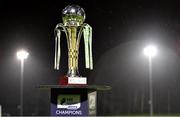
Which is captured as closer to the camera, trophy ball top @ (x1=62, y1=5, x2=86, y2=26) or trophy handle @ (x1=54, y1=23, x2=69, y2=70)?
trophy ball top @ (x1=62, y1=5, x2=86, y2=26)

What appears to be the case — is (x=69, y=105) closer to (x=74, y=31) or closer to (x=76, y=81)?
(x=76, y=81)

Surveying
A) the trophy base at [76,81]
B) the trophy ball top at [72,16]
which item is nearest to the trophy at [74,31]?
the trophy ball top at [72,16]

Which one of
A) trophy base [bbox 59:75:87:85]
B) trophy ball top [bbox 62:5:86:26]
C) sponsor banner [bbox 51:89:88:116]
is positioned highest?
trophy ball top [bbox 62:5:86:26]

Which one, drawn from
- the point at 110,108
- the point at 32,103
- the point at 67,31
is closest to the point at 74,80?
the point at 67,31

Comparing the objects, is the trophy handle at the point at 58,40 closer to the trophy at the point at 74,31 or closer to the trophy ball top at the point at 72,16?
the trophy at the point at 74,31

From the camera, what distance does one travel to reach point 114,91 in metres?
24.2

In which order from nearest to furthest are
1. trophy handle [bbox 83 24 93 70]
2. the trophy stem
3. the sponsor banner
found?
the sponsor banner < the trophy stem < trophy handle [bbox 83 24 93 70]

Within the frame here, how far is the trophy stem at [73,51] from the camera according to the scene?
5.22 metres

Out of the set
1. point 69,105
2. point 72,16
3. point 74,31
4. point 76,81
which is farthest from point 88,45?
point 69,105

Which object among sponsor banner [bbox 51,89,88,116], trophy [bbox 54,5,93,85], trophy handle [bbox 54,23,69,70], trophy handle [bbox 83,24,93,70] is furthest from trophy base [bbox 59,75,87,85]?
trophy handle [bbox 54,23,69,70]

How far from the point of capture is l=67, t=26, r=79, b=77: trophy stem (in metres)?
5.22

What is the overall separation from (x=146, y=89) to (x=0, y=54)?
814cm

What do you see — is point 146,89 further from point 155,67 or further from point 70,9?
point 70,9

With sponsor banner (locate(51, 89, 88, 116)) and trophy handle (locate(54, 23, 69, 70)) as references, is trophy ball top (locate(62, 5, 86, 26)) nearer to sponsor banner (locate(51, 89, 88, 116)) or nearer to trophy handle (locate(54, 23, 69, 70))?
trophy handle (locate(54, 23, 69, 70))
